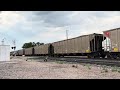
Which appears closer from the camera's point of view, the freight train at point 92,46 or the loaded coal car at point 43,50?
the freight train at point 92,46

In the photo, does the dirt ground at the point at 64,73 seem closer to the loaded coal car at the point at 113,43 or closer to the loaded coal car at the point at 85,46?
the loaded coal car at the point at 113,43

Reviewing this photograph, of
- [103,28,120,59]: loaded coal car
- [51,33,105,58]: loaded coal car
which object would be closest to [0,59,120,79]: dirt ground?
[103,28,120,59]: loaded coal car

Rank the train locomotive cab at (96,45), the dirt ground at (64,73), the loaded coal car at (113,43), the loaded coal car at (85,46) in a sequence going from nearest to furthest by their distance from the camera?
the dirt ground at (64,73) → the loaded coal car at (113,43) → the train locomotive cab at (96,45) → the loaded coal car at (85,46)

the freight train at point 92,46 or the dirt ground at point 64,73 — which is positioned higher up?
the freight train at point 92,46

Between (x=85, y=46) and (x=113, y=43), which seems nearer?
(x=113, y=43)

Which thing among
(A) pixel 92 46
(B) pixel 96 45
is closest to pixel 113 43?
(B) pixel 96 45

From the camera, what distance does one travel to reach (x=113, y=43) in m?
29.8

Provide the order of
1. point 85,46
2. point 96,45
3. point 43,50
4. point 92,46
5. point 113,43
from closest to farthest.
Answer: point 113,43 → point 96,45 → point 92,46 → point 85,46 → point 43,50

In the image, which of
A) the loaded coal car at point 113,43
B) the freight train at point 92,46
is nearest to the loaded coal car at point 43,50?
the freight train at point 92,46

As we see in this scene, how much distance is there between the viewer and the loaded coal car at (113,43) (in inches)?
1137

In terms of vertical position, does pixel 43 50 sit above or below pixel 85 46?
below

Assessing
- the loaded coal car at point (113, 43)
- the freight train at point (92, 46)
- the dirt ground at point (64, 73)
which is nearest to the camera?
the dirt ground at point (64, 73)

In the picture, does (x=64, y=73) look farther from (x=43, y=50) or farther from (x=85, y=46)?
(x=43, y=50)
